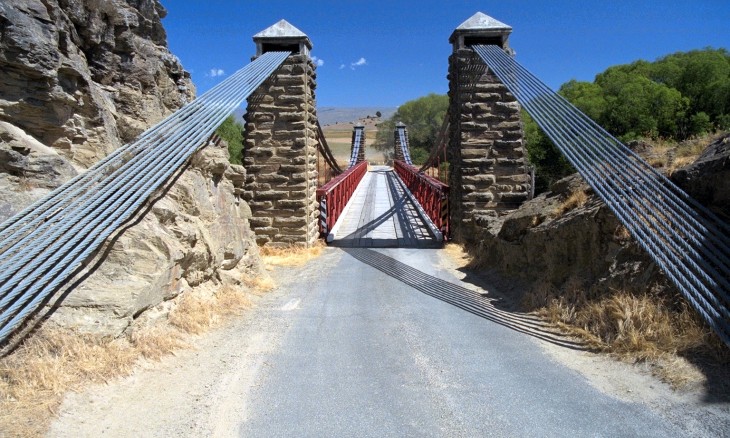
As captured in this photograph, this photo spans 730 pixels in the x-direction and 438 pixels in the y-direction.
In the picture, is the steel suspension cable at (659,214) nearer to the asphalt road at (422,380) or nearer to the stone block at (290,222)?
the asphalt road at (422,380)

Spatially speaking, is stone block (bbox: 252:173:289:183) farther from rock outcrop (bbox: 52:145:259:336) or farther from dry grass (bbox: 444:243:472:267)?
dry grass (bbox: 444:243:472:267)

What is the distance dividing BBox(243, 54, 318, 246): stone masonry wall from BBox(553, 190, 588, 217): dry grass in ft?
14.0

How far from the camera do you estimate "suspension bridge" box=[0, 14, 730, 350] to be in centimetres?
322

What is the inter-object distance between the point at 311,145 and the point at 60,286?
21.1 ft

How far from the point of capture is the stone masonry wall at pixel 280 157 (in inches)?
339

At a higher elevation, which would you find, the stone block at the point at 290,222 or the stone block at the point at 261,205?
the stone block at the point at 261,205

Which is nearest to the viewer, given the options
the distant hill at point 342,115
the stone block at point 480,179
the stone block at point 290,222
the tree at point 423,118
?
the stone block at point 480,179

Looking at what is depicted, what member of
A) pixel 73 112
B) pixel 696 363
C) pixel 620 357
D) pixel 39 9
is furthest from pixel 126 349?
pixel 696 363

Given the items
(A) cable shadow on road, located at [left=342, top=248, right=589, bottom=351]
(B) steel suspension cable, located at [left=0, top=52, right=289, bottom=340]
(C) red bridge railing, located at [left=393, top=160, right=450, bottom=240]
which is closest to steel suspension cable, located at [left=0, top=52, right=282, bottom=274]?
(B) steel suspension cable, located at [left=0, top=52, right=289, bottom=340]

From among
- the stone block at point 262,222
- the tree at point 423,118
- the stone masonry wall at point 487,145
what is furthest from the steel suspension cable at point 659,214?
the tree at point 423,118

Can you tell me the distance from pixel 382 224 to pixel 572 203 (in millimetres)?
6893

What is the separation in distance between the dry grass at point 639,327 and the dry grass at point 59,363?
2.99 m

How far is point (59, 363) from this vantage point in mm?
2766

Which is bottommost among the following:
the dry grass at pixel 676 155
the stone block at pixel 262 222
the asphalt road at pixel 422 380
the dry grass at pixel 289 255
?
the dry grass at pixel 289 255
